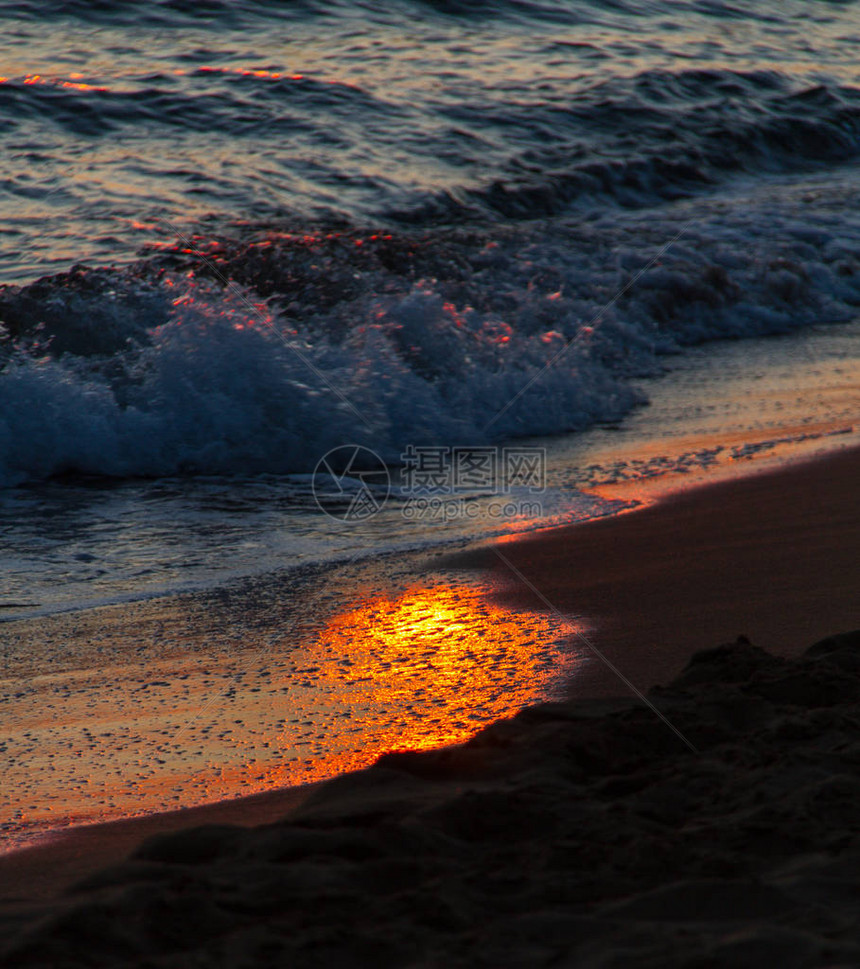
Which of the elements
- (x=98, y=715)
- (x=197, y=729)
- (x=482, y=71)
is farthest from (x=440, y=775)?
(x=482, y=71)

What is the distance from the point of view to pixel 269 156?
885 cm

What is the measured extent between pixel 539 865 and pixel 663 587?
5.79 feet

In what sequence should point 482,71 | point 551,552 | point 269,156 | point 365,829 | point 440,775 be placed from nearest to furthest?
1. point 365,829
2. point 440,775
3. point 551,552
4. point 269,156
5. point 482,71

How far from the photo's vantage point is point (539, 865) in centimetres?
166

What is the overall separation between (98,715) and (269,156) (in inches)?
276

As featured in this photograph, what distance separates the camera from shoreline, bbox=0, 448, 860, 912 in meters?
2.00

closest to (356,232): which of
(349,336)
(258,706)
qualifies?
(349,336)

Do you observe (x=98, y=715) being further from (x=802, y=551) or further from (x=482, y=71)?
(x=482, y=71)

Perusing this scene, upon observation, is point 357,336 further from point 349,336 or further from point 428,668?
point 428,668

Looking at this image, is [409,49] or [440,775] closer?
[440,775]

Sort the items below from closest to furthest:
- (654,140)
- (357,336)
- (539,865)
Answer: (539,865) → (357,336) → (654,140)

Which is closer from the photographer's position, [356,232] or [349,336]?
[349,336]

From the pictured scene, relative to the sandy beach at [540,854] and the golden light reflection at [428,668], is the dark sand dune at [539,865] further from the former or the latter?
the golden light reflection at [428,668]

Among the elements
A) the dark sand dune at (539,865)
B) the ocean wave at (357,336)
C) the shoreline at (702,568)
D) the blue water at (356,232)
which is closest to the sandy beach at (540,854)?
the dark sand dune at (539,865)
